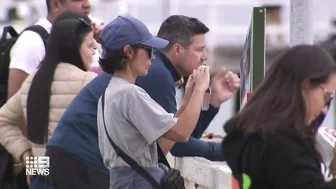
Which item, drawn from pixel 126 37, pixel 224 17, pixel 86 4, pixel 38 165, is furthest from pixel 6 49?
pixel 224 17

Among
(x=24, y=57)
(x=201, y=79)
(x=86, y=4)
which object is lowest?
(x=24, y=57)

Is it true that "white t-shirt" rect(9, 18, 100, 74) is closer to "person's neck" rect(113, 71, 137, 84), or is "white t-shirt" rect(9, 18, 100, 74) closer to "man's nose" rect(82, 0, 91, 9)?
"man's nose" rect(82, 0, 91, 9)

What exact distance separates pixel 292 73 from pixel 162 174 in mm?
1233

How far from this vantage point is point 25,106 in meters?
6.59

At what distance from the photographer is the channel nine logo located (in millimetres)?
6238

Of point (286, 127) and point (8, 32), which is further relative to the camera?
point (8, 32)

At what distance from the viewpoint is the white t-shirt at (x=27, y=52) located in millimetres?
7258

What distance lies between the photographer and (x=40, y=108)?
639 centimetres

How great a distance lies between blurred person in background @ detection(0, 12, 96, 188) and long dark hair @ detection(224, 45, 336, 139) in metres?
2.33

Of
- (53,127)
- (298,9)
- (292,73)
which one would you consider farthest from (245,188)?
(53,127)

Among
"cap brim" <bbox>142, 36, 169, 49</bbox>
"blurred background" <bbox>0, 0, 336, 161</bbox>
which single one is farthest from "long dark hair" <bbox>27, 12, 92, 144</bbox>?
"blurred background" <bbox>0, 0, 336, 161</bbox>

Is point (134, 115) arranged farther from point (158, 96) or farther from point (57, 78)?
point (57, 78)

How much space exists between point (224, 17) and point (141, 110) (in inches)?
840

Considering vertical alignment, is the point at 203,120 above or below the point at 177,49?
below
